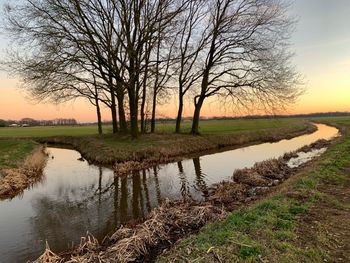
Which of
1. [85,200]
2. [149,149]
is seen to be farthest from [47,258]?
[149,149]

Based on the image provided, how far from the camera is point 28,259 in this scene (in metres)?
7.23

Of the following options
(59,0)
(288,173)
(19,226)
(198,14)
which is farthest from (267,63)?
(19,226)

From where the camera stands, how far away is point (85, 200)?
41.3 feet

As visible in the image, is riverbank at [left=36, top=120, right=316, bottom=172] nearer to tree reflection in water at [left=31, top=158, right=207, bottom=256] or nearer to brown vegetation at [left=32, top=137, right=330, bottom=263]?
tree reflection in water at [left=31, top=158, right=207, bottom=256]

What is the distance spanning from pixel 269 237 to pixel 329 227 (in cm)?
149

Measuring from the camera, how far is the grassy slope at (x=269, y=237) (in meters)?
5.48

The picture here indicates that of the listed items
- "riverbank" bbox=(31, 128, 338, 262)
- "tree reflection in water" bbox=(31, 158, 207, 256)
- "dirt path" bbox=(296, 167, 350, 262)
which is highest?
"dirt path" bbox=(296, 167, 350, 262)

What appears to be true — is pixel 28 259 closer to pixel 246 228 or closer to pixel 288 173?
pixel 246 228

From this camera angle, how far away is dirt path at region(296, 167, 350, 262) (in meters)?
5.80

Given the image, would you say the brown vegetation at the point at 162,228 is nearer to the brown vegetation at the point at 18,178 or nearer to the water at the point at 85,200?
the water at the point at 85,200

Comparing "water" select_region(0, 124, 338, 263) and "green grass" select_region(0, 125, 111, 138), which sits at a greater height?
"green grass" select_region(0, 125, 111, 138)

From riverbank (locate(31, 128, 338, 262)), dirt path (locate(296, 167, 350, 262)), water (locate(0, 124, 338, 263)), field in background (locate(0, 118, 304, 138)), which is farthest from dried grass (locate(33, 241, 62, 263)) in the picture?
field in background (locate(0, 118, 304, 138))

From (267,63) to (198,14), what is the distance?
909 cm

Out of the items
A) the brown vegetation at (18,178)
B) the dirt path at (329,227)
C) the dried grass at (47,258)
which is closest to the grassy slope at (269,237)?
the dirt path at (329,227)
